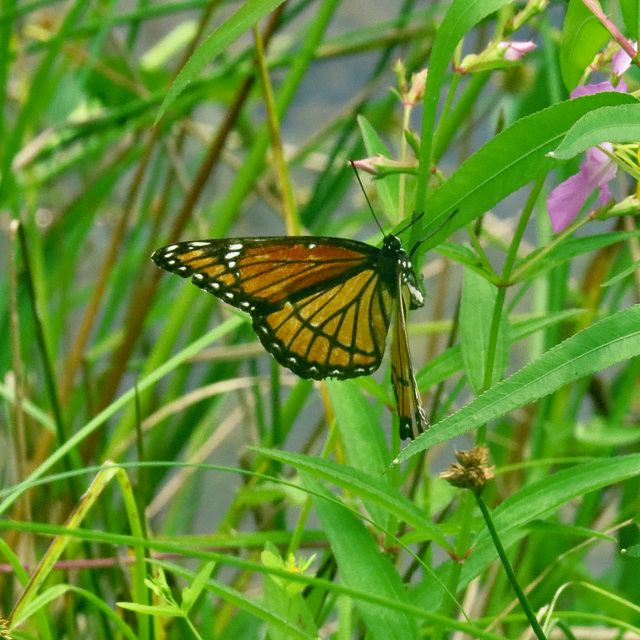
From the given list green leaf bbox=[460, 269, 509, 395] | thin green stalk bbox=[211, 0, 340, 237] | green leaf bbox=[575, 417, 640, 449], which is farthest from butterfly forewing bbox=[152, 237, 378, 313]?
green leaf bbox=[575, 417, 640, 449]

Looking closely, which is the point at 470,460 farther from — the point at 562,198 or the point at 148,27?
the point at 148,27

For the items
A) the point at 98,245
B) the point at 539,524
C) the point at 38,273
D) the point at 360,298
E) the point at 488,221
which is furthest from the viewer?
the point at 98,245

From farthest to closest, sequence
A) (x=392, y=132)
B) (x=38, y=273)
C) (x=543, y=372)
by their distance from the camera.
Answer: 1. (x=392, y=132)
2. (x=38, y=273)
3. (x=543, y=372)

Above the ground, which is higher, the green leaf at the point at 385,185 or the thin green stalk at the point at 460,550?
the green leaf at the point at 385,185

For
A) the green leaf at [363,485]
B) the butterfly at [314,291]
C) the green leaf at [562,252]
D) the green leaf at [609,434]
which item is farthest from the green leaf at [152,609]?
the green leaf at [609,434]

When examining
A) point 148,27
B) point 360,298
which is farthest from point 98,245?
point 360,298

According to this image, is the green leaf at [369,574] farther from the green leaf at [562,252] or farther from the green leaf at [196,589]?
the green leaf at [562,252]
